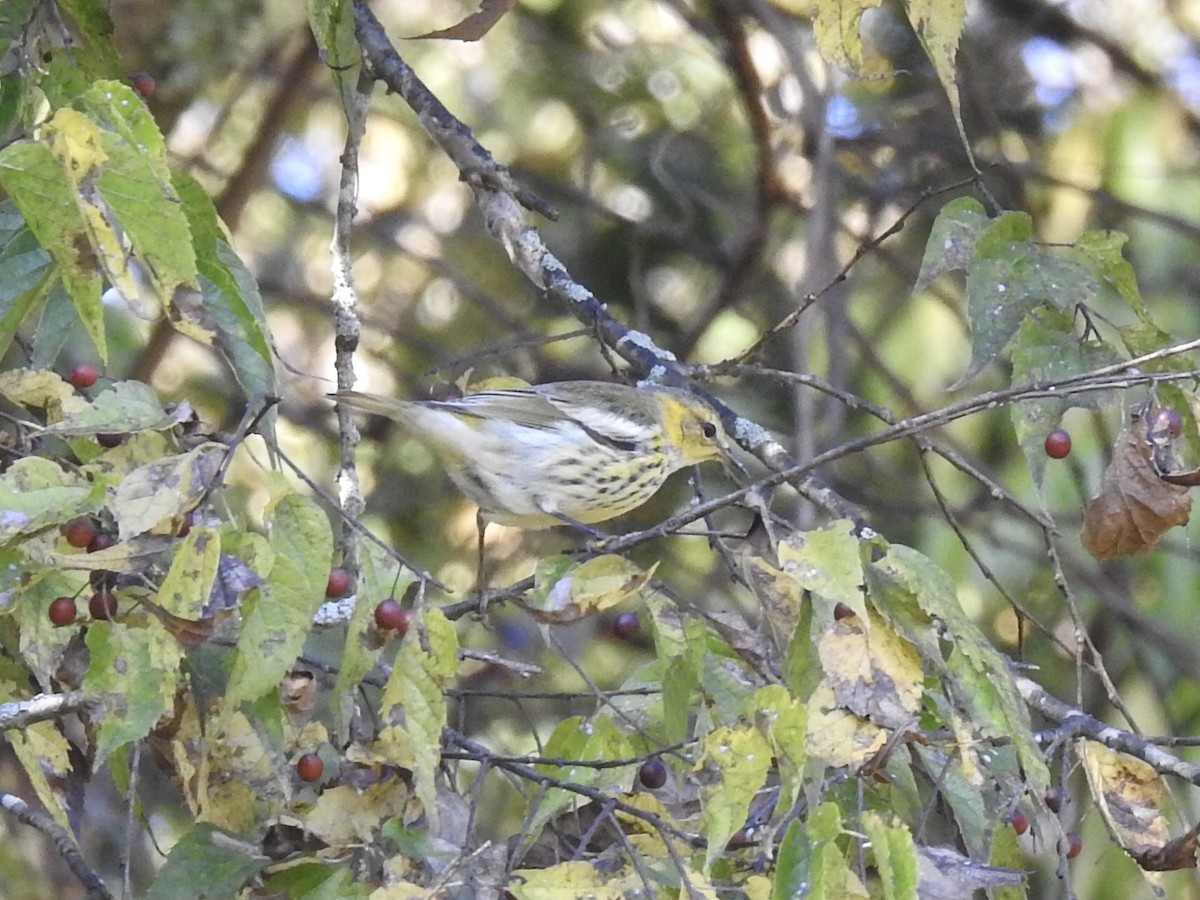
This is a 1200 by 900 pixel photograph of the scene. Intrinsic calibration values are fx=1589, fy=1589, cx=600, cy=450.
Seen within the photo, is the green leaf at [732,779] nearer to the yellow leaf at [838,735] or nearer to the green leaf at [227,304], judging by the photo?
the yellow leaf at [838,735]

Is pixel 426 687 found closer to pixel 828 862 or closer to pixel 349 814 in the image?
pixel 349 814

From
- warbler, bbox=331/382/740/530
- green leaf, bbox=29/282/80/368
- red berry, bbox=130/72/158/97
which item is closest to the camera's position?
green leaf, bbox=29/282/80/368

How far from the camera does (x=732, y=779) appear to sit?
177 cm

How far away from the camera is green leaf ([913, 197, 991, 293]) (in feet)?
8.03

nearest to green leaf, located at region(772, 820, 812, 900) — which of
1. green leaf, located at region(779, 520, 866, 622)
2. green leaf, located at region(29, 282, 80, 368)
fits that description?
green leaf, located at region(779, 520, 866, 622)

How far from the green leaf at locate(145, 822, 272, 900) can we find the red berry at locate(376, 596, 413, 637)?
327 millimetres

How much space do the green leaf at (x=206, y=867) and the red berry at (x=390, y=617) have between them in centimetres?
33

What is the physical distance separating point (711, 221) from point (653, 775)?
12.9 feet

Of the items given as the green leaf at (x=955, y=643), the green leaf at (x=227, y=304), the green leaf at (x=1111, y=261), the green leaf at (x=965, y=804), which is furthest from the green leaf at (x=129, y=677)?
the green leaf at (x=1111, y=261)

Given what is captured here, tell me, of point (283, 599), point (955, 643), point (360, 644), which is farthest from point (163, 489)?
point (955, 643)

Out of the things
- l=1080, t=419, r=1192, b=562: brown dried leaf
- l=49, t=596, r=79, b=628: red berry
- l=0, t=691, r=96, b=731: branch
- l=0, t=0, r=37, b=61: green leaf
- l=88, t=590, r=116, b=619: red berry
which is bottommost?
l=0, t=691, r=96, b=731: branch

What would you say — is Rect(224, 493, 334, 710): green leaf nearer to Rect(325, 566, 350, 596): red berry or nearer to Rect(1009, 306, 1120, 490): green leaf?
Rect(325, 566, 350, 596): red berry

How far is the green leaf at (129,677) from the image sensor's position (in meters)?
1.82

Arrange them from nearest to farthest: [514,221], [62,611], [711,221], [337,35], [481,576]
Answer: [62,611]
[337,35]
[481,576]
[514,221]
[711,221]
